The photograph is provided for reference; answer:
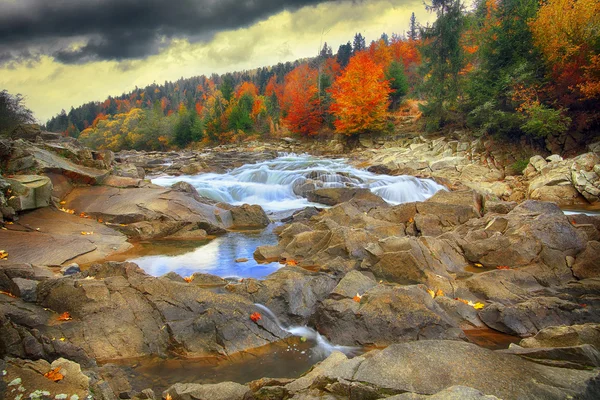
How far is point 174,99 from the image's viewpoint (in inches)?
5463

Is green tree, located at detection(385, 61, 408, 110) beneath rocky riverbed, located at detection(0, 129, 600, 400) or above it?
above

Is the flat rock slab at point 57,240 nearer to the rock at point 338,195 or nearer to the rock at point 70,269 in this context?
the rock at point 70,269

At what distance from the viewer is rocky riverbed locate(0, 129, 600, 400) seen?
3879 mm

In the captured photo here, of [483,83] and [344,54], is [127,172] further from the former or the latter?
[344,54]

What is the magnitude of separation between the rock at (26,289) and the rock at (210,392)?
346 cm

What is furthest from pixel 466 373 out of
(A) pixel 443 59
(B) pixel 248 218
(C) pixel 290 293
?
(A) pixel 443 59

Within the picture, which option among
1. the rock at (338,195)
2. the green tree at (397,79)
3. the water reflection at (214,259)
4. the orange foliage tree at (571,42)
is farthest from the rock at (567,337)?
the green tree at (397,79)

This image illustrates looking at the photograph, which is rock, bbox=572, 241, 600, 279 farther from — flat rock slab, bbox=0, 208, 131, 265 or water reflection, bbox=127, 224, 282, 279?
flat rock slab, bbox=0, 208, 131, 265

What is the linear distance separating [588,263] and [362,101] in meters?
32.3

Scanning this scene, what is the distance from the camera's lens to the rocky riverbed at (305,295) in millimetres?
3879

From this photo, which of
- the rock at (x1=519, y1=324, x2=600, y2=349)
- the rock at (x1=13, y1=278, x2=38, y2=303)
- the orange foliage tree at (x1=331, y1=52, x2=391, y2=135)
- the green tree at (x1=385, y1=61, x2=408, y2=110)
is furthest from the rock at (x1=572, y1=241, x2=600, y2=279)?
the green tree at (x1=385, y1=61, x2=408, y2=110)

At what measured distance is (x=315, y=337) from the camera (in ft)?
21.9

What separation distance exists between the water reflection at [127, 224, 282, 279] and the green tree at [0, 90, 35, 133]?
19.6 m

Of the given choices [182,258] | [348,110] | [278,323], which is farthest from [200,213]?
[348,110]
